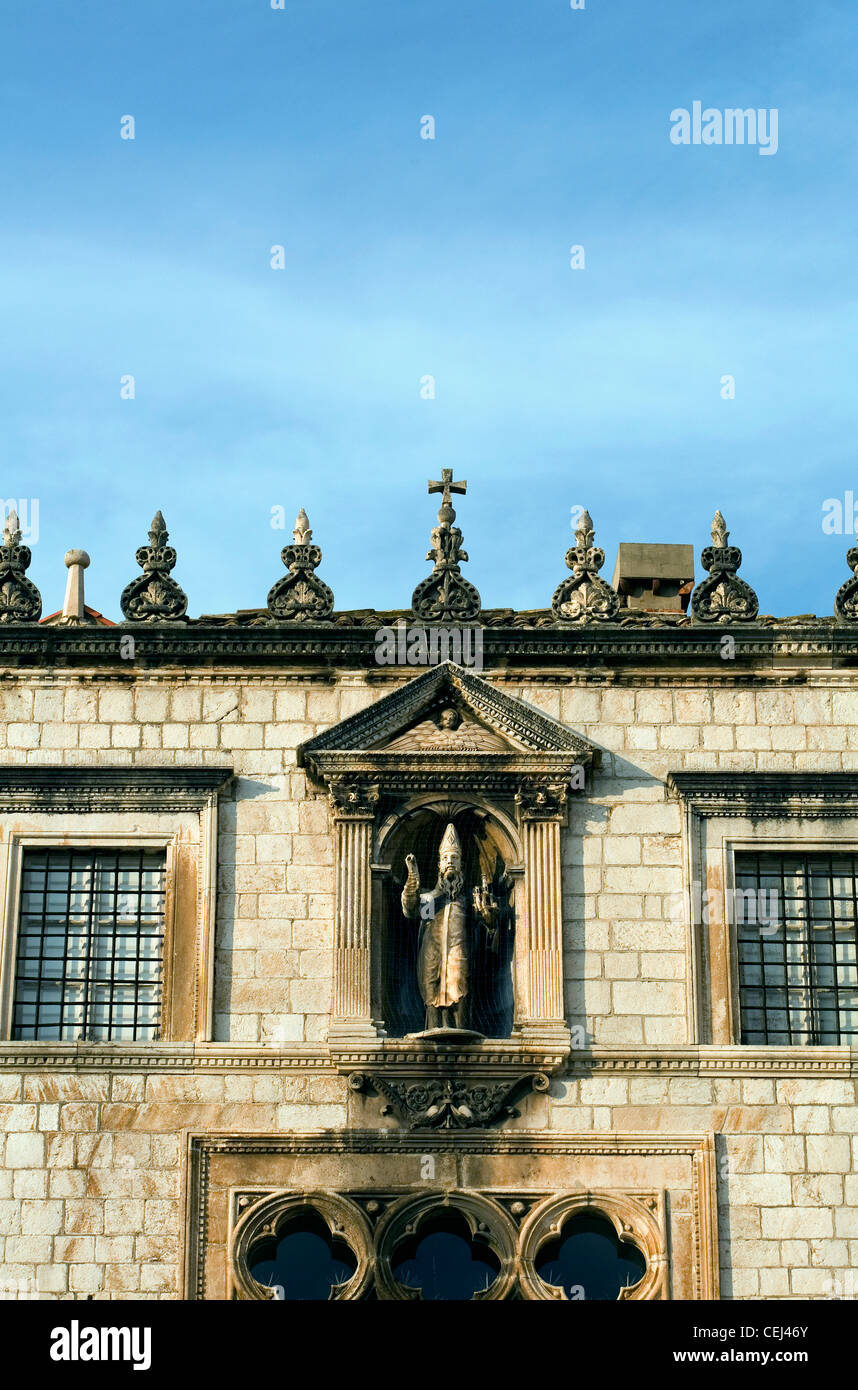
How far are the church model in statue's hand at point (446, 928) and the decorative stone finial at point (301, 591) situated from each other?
238 cm

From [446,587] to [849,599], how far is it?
11.8 feet

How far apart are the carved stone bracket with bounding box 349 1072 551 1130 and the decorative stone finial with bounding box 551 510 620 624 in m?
4.28

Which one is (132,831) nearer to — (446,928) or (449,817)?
(449,817)

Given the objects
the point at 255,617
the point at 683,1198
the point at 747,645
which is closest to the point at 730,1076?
the point at 683,1198

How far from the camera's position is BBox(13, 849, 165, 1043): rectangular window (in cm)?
2508

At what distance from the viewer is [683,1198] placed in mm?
24234

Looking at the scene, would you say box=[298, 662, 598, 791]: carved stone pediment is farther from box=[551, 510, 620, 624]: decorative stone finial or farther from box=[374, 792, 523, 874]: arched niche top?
box=[551, 510, 620, 624]: decorative stone finial

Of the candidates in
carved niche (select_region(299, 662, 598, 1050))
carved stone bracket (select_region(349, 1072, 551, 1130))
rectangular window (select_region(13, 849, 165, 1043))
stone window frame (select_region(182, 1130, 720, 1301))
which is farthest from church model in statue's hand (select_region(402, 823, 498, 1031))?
rectangular window (select_region(13, 849, 165, 1043))

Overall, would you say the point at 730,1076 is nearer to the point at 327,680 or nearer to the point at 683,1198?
the point at 683,1198

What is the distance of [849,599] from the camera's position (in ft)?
86.6

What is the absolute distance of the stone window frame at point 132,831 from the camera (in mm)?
25109

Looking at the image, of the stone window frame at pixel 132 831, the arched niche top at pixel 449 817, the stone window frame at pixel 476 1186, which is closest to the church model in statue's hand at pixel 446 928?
the arched niche top at pixel 449 817
